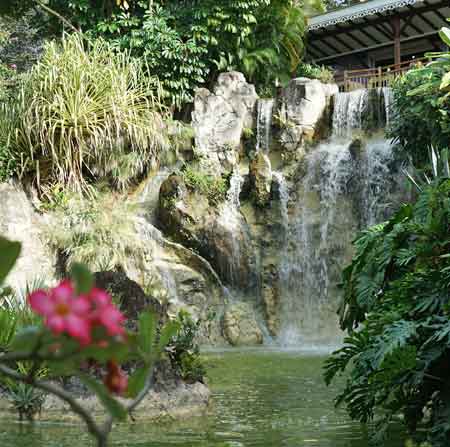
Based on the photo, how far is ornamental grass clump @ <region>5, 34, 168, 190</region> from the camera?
1354 centimetres

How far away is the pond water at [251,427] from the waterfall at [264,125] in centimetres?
866

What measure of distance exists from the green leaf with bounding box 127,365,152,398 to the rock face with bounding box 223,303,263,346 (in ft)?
36.8

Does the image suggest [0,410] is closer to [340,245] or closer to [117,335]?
[117,335]

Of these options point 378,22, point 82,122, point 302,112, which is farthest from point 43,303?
point 378,22

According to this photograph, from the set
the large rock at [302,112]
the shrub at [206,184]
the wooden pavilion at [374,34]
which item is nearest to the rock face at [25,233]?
the shrub at [206,184]

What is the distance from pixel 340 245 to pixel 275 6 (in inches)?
288

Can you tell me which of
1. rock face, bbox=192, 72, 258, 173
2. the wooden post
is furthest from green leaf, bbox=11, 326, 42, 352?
the wooden post

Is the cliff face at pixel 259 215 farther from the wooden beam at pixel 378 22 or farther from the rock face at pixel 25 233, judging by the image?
the wooden beam at pixel 378 22

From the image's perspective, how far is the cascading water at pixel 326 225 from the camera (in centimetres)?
1309

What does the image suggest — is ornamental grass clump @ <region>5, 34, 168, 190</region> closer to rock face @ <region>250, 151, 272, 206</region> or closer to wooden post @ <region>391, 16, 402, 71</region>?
rock face @ <region>250, 151, 272, 206</region>

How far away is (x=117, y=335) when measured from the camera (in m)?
0.88

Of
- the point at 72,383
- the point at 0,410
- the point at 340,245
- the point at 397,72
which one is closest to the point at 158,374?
the point at 72,383

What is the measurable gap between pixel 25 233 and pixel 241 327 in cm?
379

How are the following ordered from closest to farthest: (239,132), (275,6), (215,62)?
(239,132) → (215,62) → (275,6)
